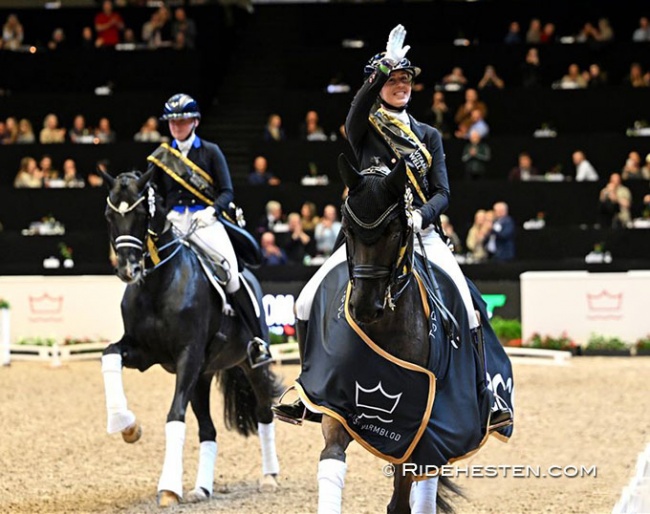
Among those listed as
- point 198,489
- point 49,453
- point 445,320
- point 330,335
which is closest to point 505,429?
point 445,320

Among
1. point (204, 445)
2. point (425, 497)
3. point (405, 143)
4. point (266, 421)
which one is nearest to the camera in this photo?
point (425, 497)

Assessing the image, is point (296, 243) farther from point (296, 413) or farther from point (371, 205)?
point (371, 205)

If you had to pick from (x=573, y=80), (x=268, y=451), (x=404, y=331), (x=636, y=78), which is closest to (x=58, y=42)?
(x=573, y=80)

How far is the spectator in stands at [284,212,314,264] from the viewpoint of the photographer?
1805 centimetres

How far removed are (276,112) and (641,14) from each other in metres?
7.03

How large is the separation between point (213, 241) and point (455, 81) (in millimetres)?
12254

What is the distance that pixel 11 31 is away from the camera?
23.0m

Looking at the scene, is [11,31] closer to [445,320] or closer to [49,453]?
[49,453]

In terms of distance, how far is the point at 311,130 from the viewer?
20.0m

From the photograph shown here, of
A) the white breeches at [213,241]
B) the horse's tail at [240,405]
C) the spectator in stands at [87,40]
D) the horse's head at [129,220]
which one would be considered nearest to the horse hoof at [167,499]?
the horse's head at [129,220]

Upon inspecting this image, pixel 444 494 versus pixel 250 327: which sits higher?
pixel 250 327

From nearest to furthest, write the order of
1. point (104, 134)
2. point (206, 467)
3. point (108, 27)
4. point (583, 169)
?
point (206, 467) → point (583, 169) → point (104, 134) → point (108, 27)

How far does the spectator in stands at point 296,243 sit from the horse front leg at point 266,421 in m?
8.83

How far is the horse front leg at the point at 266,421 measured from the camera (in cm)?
862
